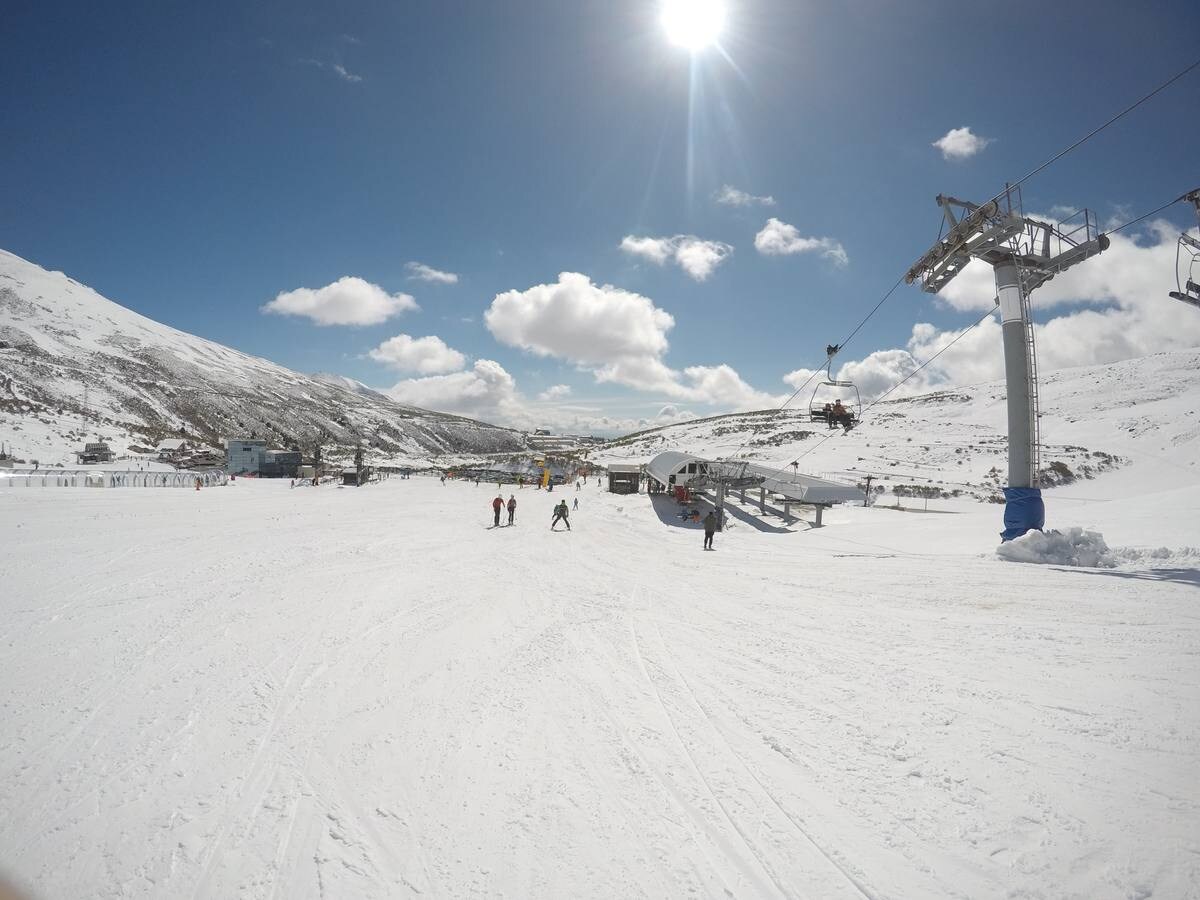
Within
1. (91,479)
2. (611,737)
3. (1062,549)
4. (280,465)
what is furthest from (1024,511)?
(280,465)

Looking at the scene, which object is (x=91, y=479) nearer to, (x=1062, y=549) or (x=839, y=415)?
(x=839, y=415)

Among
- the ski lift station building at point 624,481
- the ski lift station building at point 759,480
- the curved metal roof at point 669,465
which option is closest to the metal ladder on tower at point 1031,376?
the ski lift station building at point 759,480

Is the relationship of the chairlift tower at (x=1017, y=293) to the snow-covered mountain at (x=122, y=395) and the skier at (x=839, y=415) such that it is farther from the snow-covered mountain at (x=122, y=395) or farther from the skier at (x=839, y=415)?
the snow-covered mountain at (x=122, y=395)

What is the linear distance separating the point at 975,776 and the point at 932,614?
4.56 metres

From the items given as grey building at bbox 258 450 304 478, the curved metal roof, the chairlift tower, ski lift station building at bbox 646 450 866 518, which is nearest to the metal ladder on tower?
the chairlift tower

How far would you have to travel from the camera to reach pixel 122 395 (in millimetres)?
97438

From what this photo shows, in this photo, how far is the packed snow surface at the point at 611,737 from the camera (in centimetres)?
348

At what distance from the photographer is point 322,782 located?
446cm

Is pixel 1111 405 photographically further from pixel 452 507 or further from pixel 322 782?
pixel 322 782

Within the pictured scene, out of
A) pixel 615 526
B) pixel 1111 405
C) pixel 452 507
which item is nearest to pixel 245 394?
pixel 452 507

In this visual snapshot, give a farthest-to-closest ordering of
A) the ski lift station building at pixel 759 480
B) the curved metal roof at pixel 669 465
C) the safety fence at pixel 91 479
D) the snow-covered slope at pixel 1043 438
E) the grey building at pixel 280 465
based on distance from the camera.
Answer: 1. the grey building at pixel 280 465
2. the snow-covered slope at pixel 1043 438
3. the safety fence at pixel 91 479
4. the curved metal roof at pixel 669 465
5. the ski lift station building at pixel 759 480

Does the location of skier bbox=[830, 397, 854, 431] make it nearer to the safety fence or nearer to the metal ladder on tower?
the metal ladder on tower

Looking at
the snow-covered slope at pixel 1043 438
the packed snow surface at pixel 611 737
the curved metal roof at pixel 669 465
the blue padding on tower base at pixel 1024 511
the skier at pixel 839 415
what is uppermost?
the snow-covered slope at pixel 1043 438

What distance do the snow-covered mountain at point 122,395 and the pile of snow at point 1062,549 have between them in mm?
76825
